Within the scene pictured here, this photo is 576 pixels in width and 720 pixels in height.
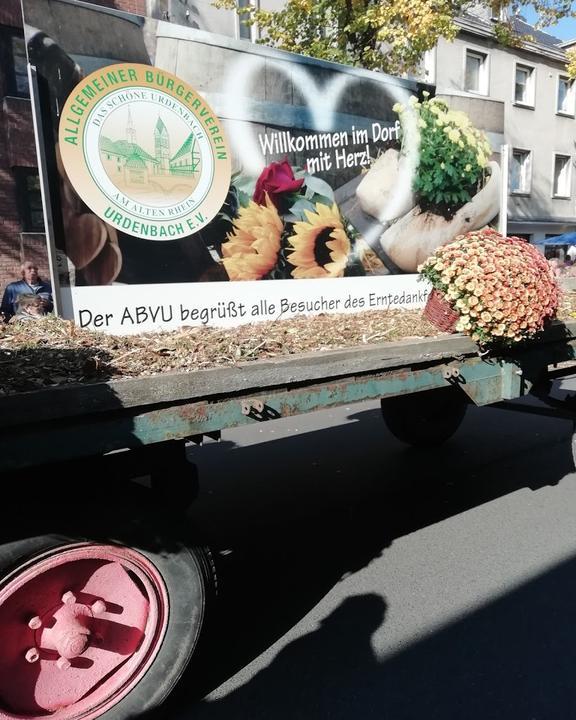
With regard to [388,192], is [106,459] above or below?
below

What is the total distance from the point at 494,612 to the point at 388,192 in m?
2.63

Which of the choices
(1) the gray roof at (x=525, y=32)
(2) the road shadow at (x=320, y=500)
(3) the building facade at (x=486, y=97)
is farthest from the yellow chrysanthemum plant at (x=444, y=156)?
(1) the gray roof at (x=525, y=32)

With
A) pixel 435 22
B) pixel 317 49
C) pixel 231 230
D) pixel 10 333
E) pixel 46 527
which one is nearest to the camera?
pixel 46 527

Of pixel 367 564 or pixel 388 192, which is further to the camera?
pixel 388 192

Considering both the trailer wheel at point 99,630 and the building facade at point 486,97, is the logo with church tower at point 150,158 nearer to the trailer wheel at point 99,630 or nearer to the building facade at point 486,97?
the trailer wheel at point 99,630

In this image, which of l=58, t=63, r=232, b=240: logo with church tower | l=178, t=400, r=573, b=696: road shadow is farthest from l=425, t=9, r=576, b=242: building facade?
l=58, t=63, r=232, b=240: logo with church tower

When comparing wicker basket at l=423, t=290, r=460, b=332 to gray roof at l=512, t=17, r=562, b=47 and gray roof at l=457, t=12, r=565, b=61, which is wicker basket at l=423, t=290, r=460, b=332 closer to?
gray roof at l=457, t=12, r=565, b=61

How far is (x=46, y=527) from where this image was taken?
185 centimetres

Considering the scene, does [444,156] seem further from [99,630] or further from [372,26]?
[372,26]

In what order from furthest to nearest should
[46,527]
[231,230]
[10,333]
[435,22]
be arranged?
[435,22] < [231,230] < [10,333] < [46,527]

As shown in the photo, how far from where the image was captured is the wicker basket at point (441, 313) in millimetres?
3064

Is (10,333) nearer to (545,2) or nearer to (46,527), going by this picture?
(46,527)

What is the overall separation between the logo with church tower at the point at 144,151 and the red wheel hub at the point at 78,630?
Result: 1610mm

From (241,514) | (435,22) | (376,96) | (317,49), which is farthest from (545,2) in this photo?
(241,514)
